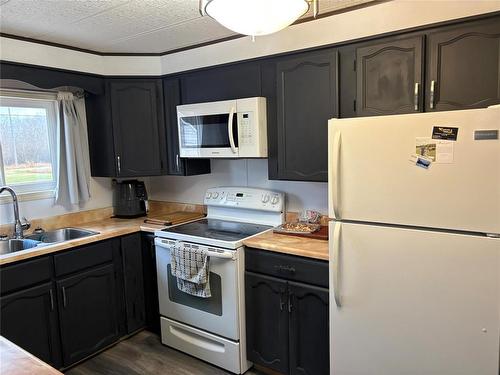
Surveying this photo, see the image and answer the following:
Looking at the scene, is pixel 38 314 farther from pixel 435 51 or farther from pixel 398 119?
pixel 435 51

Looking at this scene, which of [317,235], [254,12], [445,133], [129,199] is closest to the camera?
[254,12]

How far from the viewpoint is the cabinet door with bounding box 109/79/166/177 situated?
2.97m

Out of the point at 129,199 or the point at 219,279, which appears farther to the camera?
the point at 129,199

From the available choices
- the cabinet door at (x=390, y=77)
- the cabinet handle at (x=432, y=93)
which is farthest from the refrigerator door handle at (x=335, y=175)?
the cabinet handle at (x=432, y=93)

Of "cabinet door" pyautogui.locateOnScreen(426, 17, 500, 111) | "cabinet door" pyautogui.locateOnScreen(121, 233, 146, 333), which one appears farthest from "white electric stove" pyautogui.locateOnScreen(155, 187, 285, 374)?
"cabinet door" pyautogui.locateOnScreen(426, 17, 500, 111)

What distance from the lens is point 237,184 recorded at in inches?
120

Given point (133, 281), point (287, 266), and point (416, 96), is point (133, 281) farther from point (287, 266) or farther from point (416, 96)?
point (416, 96)

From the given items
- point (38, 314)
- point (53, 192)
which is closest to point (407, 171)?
point (38, 314)

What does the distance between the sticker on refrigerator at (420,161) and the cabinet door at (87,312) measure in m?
2.16

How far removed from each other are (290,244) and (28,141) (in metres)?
2.17

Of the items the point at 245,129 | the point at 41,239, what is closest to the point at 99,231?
the point at 41,239

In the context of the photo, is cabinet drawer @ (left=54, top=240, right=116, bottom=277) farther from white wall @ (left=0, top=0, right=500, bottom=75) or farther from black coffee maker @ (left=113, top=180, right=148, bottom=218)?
white wall @ (left=0, top=0, right=500, bottom=75)

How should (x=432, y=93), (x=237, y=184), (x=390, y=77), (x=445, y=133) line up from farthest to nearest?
1. (x=237, y=184)
2. (x=390, y=77)
3. (x=432, y=93)
4. (x=445, y=133)

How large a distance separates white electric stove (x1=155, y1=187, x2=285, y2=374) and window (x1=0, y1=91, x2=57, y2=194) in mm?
1120
